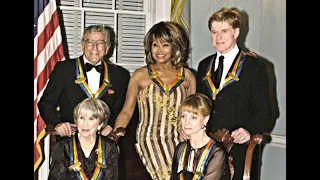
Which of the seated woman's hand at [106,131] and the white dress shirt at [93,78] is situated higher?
the white dress shirt at [93,78]

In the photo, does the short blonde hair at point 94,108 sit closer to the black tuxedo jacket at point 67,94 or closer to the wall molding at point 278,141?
the black tuxedo jacket at point 67,94

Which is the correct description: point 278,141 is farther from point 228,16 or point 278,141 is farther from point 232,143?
point 228,16

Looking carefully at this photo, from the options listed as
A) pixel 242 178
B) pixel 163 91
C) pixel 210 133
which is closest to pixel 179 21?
pixel 163 91

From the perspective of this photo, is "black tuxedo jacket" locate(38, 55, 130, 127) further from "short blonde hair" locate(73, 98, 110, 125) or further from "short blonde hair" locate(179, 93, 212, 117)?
"short blonde hair" locate(179, 93, 212, 117)

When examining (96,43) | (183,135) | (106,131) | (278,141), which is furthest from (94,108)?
(278,141)

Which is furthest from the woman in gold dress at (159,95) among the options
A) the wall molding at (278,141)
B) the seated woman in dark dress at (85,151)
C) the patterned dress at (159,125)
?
the wall molding at (278,141)

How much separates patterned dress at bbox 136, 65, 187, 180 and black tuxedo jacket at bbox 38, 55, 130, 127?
0.32 ft

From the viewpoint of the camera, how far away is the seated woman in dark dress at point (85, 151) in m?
2.36

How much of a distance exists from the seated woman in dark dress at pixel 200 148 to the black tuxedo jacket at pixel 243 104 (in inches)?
2.8

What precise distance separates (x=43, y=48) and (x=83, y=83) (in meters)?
0.22

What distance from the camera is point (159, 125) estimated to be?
244 cm
